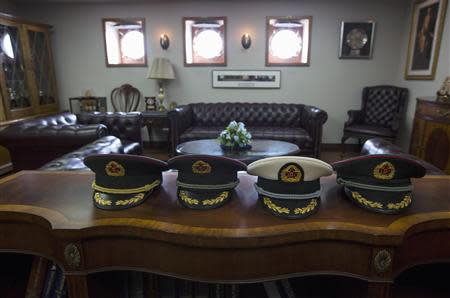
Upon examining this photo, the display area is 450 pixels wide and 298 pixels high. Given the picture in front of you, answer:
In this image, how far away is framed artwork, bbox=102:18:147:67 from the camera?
15.4 ft

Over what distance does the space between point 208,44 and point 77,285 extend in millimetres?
4492

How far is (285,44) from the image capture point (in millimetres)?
4668

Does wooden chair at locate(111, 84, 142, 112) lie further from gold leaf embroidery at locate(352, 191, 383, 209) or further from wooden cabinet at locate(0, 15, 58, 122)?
gold leaf embroidery at locate(352, 191, 383, 209)

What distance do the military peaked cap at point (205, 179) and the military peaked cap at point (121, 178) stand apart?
8 cm

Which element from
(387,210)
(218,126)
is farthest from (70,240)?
(218,126)

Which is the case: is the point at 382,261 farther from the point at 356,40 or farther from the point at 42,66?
the point at 42,66

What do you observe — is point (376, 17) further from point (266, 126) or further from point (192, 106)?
point (192, 106)

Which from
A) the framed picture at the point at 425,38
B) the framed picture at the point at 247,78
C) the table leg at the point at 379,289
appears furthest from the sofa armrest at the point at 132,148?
the framed picture at the point at 425,38

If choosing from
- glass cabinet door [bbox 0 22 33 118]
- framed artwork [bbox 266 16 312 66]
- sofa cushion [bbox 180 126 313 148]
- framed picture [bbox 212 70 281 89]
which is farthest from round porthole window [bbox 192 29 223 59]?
glass cabinet door [bbox 0 22 33 118]

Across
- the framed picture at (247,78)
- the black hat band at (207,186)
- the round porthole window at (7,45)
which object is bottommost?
the black hat band at (207,186)

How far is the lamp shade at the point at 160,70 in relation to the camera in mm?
4477

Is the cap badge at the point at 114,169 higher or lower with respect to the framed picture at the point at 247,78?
lower

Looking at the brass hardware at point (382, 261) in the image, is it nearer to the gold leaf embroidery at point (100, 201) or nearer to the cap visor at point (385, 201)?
the cap visor at point (385, 201)

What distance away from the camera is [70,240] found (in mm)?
749
